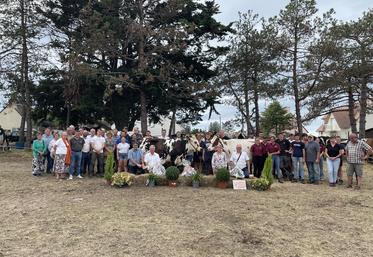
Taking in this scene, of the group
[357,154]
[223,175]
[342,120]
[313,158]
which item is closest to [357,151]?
[357,154]

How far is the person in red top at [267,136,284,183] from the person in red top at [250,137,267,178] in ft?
0.77

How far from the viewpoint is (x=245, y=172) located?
14.3 m

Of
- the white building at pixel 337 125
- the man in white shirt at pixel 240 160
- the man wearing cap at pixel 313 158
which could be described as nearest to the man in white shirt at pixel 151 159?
the man in white shirt at pixel 240 160

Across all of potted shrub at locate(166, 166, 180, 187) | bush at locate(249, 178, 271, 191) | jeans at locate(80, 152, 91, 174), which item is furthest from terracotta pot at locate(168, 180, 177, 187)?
jeans at locate(80, 152, 91, 174)

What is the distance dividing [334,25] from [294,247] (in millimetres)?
22726

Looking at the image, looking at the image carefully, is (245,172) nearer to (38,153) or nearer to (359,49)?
(38,153)

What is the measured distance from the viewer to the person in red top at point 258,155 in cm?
1459

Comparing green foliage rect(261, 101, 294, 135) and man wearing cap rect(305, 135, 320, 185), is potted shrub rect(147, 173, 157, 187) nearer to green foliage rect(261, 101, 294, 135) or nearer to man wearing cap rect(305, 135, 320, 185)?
man wearing cap rect(305, 135, 320, 185)

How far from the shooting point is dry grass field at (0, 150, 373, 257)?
6.68m

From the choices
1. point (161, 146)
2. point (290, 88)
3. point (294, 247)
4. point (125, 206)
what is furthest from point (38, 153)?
point (290, 88)

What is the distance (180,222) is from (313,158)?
25.7 ft

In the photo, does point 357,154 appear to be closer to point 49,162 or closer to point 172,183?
point 172,183

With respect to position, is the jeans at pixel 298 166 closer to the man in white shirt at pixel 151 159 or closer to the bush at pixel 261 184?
the bush at pixel 261 184

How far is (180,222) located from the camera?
813 cm
